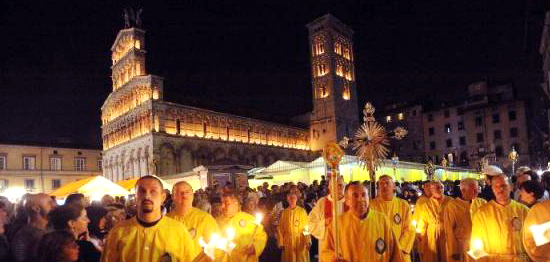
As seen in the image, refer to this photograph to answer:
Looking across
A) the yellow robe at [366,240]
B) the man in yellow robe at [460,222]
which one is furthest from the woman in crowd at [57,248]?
the man in yellow robe at [460,222]

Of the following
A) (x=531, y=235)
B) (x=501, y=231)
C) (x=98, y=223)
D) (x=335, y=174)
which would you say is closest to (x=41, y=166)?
(x=98, y=223)

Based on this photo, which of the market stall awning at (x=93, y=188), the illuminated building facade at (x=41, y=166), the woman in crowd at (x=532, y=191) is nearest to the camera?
the woman in crowd at (x=532, y=191)

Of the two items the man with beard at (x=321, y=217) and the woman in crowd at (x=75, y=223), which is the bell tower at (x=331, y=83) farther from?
the woman in crowd at (x=75, y=223)

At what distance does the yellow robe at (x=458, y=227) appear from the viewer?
8.23 m

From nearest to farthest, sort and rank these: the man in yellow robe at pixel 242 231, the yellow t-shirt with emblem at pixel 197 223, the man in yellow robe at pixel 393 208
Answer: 1. the yellow t-shirt with emblem at pixel 197 223
2. the man in yellow robe at pixel 242 231
3. the man in yellow robe at pixel 393 208

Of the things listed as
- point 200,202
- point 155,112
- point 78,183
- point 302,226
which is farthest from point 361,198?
point 155,112

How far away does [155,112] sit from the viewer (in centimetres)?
4744

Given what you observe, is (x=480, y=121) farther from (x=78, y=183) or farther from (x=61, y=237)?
(x=61, y=237)

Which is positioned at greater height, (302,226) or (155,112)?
(155,112)

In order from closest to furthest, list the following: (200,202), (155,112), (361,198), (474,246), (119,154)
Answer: (474,246), (361,198), (200,202), (155,112), (119,154)

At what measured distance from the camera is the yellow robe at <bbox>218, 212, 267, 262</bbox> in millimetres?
7406

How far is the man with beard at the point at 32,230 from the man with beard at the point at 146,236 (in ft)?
5.69

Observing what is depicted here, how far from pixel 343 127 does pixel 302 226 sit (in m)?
55.9

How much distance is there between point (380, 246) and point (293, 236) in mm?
4508
